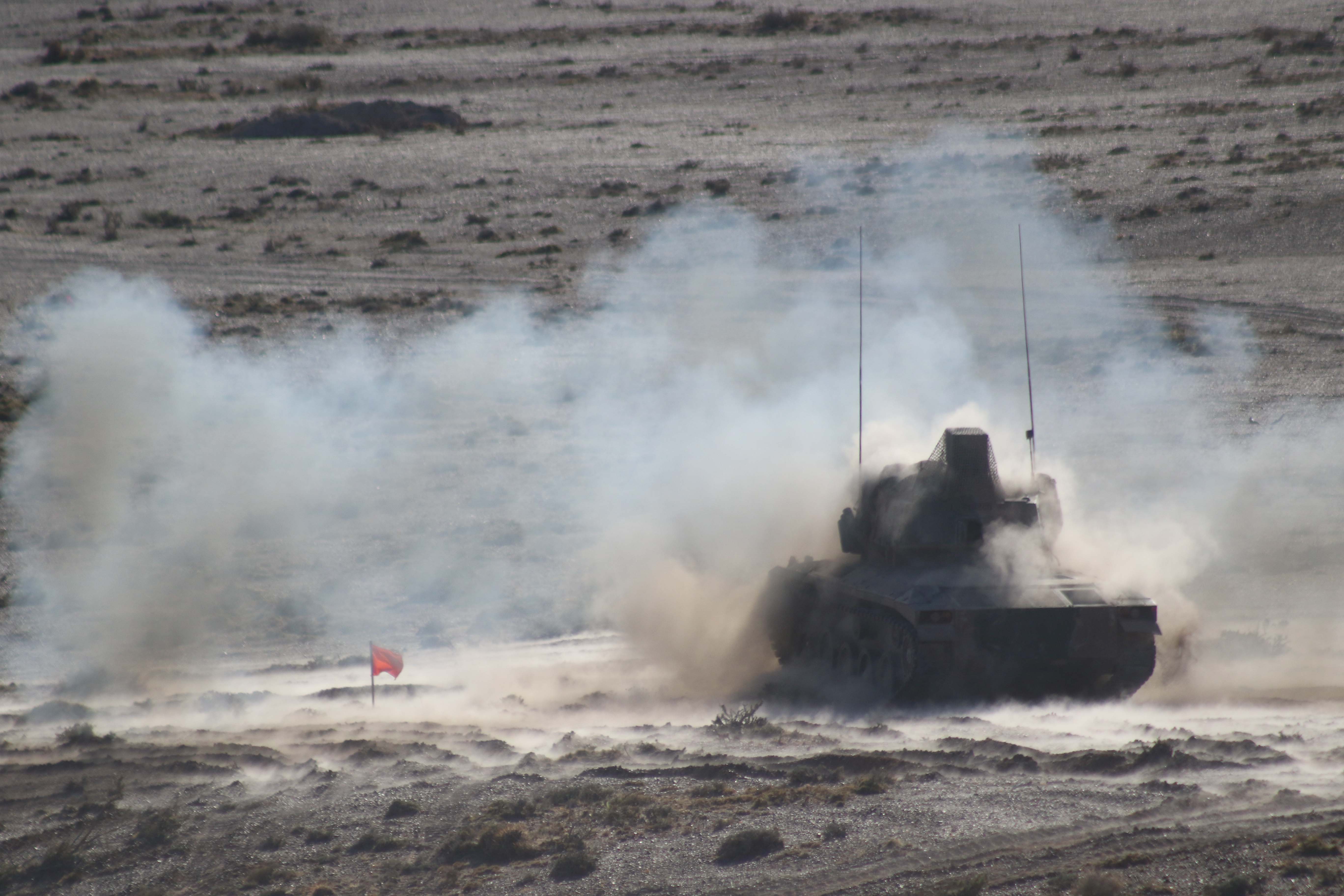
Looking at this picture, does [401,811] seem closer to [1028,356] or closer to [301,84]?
[1028,356]

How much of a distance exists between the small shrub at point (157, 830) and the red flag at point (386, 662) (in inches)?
154

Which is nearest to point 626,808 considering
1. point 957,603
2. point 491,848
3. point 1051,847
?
point 491,848

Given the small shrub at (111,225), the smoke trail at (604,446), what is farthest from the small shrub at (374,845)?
the small shrub at (111,225)

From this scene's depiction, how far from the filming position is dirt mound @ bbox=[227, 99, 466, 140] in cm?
4841

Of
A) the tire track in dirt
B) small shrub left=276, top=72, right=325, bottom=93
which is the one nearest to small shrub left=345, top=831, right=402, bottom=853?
the tire track in dirt

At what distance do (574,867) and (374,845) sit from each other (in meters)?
1.69

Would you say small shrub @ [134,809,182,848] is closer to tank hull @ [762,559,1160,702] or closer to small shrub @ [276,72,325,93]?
tank hull @ [762,559,1160,702]

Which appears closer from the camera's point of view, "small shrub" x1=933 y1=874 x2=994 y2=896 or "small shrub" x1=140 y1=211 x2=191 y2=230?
"small shrub" x1=933 y1=874 x2=994 y2=896

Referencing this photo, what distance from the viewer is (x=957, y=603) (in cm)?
1552

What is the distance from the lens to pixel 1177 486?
25.5 meters

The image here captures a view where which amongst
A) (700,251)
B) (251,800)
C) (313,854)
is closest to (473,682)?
(251,800)

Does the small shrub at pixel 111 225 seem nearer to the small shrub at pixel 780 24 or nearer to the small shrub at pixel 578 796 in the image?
the small shrub at pixel 578 796

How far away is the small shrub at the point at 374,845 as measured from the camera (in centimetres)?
1202

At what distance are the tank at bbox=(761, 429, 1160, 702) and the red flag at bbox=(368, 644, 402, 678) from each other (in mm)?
4315
